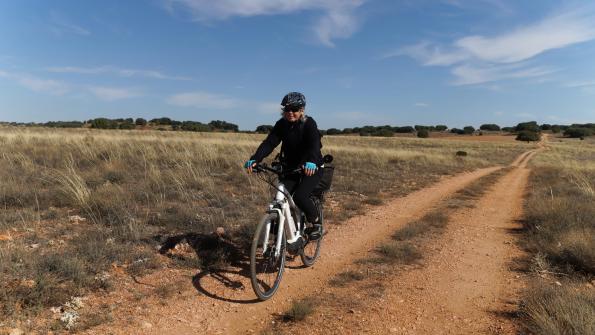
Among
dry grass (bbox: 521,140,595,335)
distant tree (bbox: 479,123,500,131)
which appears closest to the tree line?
distant tree (bbox: 479,123,500,131)

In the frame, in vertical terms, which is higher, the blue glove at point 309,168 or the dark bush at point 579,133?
the dark bush at point 579,133

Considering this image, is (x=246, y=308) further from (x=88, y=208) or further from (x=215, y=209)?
(x=88, y=208)

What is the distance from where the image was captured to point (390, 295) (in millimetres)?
4633

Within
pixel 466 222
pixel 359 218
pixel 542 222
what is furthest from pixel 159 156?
pixel 542 222

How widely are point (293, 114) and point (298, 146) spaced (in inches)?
17.0

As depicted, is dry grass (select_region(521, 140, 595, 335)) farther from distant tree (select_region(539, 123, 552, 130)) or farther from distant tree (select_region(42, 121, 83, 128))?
distant tree (select_region(539, 123, 552, 130))

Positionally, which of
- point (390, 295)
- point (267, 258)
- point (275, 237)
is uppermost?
point (275, 237)

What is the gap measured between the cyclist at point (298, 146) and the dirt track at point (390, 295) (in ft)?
3.87

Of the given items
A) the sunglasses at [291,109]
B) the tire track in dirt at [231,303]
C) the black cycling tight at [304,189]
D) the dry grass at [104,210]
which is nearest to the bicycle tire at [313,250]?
the tire track in dirt at [231,303]

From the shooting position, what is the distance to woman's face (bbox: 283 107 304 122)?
4832 mm

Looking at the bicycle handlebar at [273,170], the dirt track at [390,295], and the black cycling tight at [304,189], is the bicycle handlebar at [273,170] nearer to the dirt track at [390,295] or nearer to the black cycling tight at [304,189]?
the black cycling tight at [304,189]

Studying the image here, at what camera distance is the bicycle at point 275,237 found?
4.32 m

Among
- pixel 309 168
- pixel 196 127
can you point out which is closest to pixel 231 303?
pixel 309 168

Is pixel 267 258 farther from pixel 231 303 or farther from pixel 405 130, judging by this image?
pixel 405 130
